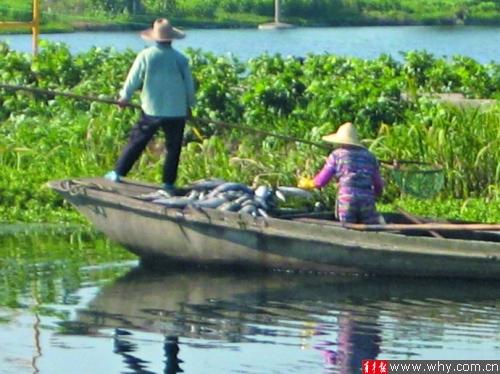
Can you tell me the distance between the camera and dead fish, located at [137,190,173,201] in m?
14.0

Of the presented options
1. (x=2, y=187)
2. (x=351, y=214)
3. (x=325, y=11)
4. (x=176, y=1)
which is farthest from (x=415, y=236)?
(x=325, y=11)

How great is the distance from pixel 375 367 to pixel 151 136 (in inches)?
186

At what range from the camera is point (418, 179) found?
15.5 metres

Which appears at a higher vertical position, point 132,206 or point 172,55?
point 172,55

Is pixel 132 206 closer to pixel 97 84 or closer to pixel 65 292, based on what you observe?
pixel 65 292

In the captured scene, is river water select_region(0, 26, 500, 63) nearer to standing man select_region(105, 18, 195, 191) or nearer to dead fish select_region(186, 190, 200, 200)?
standing man select_region(105, 18, 195, 191)

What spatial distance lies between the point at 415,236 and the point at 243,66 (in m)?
7.51

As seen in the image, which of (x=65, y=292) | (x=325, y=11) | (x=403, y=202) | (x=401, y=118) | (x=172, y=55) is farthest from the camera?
(x=325, y=11)

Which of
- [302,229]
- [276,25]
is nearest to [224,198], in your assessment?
[302,229]

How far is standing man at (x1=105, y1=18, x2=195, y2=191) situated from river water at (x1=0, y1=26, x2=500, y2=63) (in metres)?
18.3

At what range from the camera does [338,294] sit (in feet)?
42.2

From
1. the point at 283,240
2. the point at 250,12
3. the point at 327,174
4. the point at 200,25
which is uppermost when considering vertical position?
the point at 327,174

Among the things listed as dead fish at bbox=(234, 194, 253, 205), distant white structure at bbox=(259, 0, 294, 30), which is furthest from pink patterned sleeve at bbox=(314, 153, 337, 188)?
distant white structure at bbox=(259, 0, 294, 30)

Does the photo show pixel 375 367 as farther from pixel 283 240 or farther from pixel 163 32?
pixel 163 32
